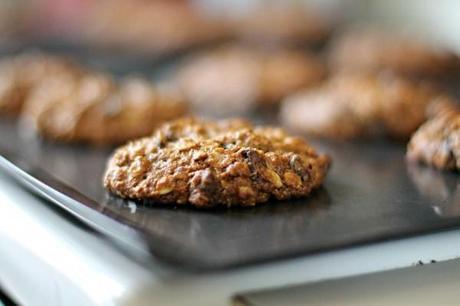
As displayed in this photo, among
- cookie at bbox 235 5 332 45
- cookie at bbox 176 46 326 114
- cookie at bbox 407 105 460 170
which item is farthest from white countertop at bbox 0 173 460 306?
cookie at bbox 235 5 332 45

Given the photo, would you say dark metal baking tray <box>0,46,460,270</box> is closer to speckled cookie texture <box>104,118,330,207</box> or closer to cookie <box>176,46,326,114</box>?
speckled cookie texture <box>104,118,330,207</box>

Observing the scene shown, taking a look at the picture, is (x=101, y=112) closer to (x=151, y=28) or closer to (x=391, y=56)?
(x=391, y=56)

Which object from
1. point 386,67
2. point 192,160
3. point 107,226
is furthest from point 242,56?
point 107,226

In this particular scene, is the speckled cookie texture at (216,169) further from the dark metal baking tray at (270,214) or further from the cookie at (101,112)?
the cookie at (101,112)

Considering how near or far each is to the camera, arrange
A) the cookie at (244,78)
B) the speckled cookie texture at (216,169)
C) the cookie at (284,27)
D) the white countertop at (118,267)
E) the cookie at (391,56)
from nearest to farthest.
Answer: the white countertop at (118,267) < the speckled cookie texture at (216,169) < the cookie at (244,78) < the cookie at (391,56) < the cookie at (284,27)

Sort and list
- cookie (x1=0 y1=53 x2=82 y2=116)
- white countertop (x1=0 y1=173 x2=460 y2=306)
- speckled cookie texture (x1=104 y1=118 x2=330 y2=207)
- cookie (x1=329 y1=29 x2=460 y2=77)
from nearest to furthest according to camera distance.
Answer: white countertop (x1=0 y1=173 x2=460 y2=306)
speckled cookie texture (x1=104 y1=118 x2=330 y2=207)
cookie (x1=0 y1=53 x2=82 y2=116)
cookie (x1=329 y1=29 x2=460 y2=77)

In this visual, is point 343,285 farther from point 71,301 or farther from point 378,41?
point 378,41

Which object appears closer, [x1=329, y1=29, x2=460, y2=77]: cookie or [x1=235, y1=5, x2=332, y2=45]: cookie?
[x1=329, y1=29, x2=460, y2=77]: cookie

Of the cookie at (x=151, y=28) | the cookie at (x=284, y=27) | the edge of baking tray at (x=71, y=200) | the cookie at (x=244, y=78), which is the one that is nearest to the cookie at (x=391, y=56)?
the cookie at (x=244, y=78)
